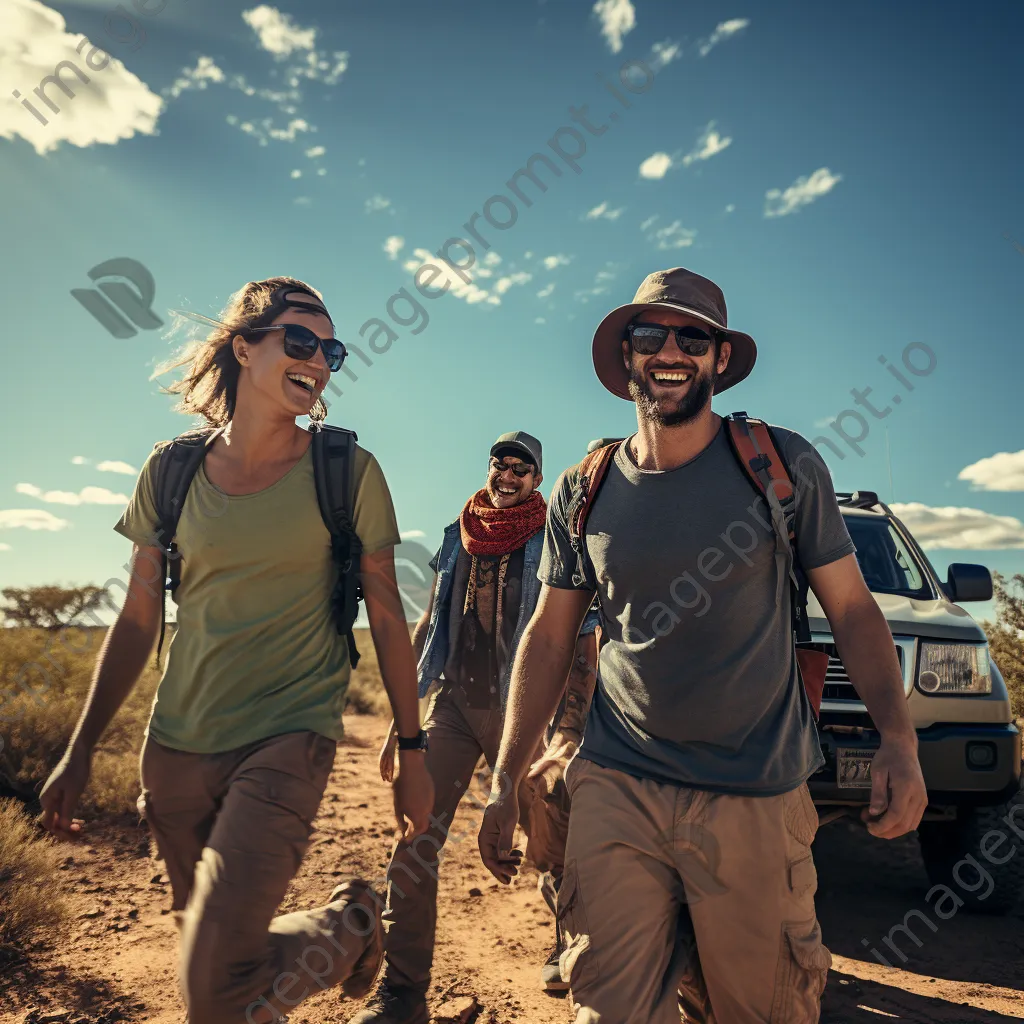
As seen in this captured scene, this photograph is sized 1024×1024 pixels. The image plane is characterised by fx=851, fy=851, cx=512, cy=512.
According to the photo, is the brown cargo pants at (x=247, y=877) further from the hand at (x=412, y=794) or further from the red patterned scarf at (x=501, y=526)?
the red patterned scarf at (x=501, y=526)

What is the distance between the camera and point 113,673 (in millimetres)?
2857

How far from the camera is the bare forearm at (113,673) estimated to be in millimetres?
2779

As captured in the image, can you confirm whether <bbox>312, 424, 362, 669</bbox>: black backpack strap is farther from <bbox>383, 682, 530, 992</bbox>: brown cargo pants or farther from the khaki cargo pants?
<bbox>383, 682, 530, 992</bbox>: brown cargo pants

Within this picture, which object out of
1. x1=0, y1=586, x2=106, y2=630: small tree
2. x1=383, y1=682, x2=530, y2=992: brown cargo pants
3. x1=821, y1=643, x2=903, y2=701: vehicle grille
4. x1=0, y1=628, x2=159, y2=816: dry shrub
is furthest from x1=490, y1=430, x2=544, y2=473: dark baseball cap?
x1=0, y1=586, x2=106, y2=630: small tree

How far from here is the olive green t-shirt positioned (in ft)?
8.46

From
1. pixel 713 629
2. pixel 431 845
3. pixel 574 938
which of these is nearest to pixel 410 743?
pixel 574 938

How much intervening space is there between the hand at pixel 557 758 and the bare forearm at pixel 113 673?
62.7 inches

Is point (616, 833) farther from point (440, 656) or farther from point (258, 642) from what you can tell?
point (440, 656)

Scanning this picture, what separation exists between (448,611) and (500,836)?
2040mm

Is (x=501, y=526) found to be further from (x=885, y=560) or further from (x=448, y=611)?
(x=885, y=560)

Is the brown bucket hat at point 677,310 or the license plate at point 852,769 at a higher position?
the brown bucket hat at point 677,310

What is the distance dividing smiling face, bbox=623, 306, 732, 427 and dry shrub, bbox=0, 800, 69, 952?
4.38 m

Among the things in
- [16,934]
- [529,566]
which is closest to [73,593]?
[16,934]

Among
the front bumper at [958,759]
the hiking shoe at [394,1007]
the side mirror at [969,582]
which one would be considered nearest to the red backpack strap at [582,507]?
the hiking shoe at [394,1007]
